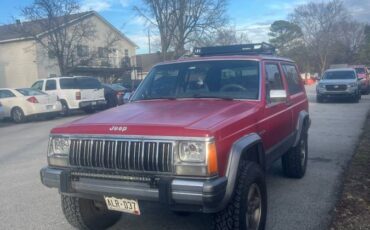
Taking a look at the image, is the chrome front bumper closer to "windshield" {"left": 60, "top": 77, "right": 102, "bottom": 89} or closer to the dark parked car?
"windshield" {"left": 60, "top": 77, "right": 102, "bottom": 89}

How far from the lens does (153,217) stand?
196 inches

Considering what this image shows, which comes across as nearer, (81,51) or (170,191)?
(170,191)

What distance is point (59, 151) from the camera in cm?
412

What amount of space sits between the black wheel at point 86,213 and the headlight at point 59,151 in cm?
45

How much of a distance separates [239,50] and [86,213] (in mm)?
3795

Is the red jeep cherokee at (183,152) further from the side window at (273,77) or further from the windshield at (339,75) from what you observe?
the windshield at (339,75)

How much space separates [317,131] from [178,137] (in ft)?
29.1

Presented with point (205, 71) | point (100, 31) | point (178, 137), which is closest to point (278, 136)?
point (205, 71)

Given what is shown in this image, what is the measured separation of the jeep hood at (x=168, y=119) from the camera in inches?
142

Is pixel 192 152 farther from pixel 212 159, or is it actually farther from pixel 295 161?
pixel 295 161

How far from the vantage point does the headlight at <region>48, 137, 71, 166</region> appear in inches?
160

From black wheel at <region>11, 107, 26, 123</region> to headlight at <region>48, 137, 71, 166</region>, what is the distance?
566 inches

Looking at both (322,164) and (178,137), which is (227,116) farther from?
(322,164)

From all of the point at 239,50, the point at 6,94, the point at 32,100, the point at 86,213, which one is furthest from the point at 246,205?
the point at 6,94
